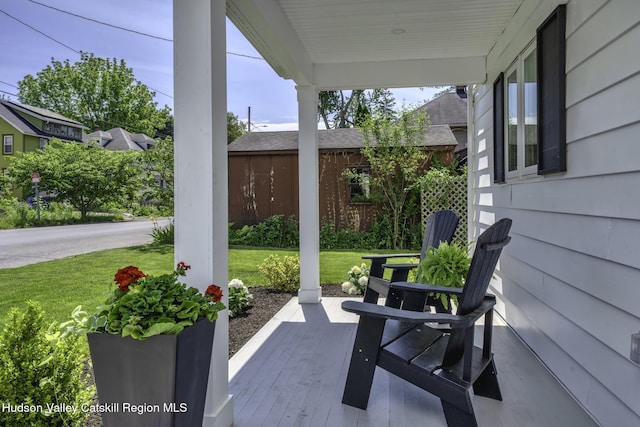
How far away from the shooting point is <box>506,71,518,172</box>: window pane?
11.8ft

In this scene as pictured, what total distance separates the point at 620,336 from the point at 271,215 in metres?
8.63

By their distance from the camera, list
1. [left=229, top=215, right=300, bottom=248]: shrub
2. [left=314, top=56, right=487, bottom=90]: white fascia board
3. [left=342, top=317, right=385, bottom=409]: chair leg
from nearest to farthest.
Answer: [left=342, top=317, right=385, bottom=409]: chair leg, [left=314, top=56, right=487, bottom=90]: white fascia board, [left=229, top=215, right=300, bottom=248]: shrub

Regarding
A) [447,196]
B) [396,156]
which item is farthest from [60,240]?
[447,196]

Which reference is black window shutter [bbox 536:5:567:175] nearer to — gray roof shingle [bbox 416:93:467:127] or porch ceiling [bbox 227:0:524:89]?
porch ceiling [bbox 227:0:524:89]

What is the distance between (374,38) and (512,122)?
146cm

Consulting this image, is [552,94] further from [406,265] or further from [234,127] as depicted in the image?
[234,127]

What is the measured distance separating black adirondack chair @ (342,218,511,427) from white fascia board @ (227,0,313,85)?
194 centimetres

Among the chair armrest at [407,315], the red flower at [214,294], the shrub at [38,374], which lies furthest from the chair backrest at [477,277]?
the shrub at [38,374]

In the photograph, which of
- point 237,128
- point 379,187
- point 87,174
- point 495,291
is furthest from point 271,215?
point 237,128

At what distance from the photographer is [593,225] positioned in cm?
218

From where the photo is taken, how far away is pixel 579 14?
2303 mm

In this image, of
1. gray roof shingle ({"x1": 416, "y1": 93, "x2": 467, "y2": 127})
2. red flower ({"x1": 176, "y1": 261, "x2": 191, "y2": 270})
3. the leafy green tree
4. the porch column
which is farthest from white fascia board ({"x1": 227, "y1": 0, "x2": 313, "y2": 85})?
gray roof shingle ({"x1": 416, "y1": 93, "x2": 467, "y2": 127})

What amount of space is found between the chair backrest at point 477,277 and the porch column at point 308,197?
2.84 metres

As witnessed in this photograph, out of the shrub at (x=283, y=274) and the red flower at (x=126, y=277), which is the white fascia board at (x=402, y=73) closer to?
the shrub at (x=283, y=274)
